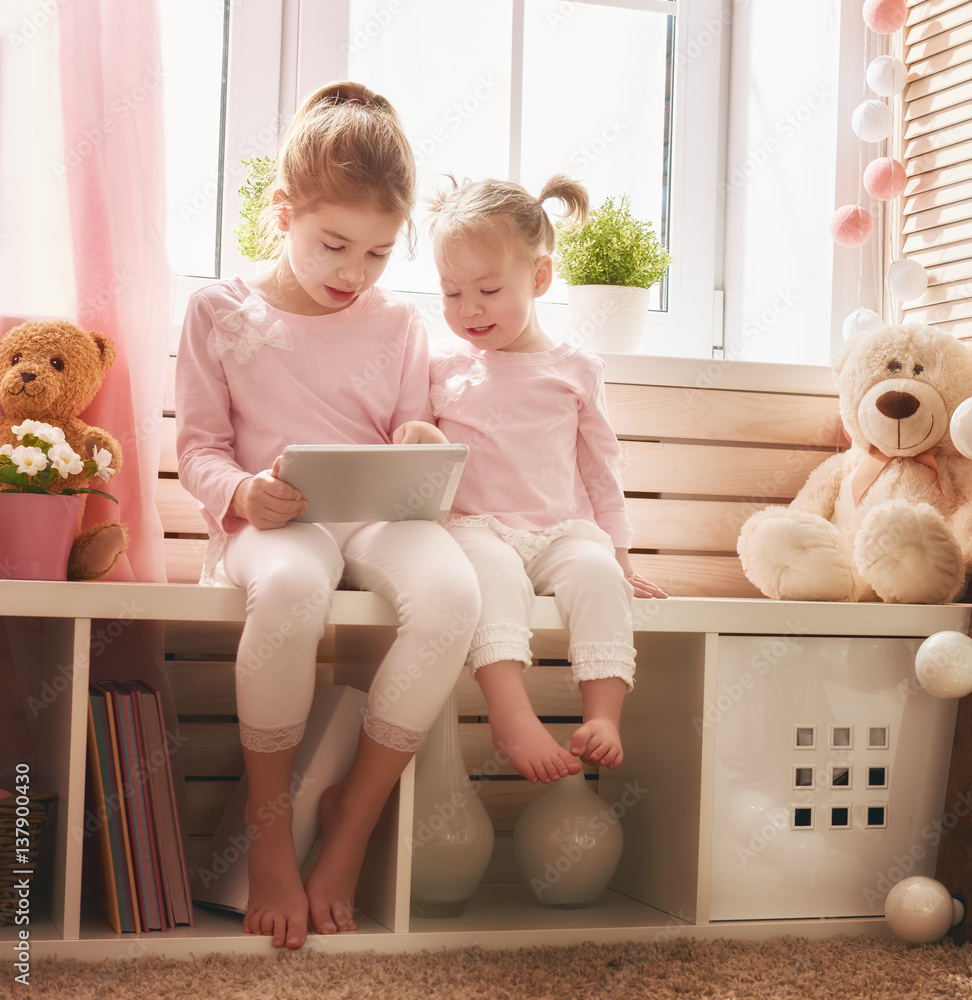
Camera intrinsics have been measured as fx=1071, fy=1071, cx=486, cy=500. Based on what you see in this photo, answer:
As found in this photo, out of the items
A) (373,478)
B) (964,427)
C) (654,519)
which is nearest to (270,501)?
(373,478)

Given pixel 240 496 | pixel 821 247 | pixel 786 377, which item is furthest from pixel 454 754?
pixel 821 247

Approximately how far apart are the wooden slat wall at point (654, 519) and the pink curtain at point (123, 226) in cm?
17

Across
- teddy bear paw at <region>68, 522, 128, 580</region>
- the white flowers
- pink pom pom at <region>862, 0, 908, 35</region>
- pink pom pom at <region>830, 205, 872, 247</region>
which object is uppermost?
pink pom pom at <region>862, 0, 908, 35</region>

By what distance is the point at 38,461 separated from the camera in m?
1.15

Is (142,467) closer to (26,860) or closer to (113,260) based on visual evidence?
(113,260)

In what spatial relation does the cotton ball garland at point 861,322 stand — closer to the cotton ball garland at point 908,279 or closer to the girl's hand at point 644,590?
the cotton ball garland at point 908,279

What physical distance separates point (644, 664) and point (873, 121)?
0.92 meters

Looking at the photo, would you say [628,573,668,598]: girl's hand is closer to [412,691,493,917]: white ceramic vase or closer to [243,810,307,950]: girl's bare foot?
[412,691,493,917]: white ceramic vase

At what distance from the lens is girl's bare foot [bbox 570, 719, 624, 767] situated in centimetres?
112

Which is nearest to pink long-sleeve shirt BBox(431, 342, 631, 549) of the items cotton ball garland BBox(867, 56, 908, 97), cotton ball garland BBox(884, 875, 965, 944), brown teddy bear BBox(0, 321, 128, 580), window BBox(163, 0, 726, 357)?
window BBox(163, 0, 726, 357)

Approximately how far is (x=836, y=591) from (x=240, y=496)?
78 centimetres

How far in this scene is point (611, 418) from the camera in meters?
1.63

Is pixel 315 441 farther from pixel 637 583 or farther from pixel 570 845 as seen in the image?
pixel 570 845

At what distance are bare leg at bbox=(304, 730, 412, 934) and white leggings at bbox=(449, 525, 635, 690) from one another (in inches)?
5.5
